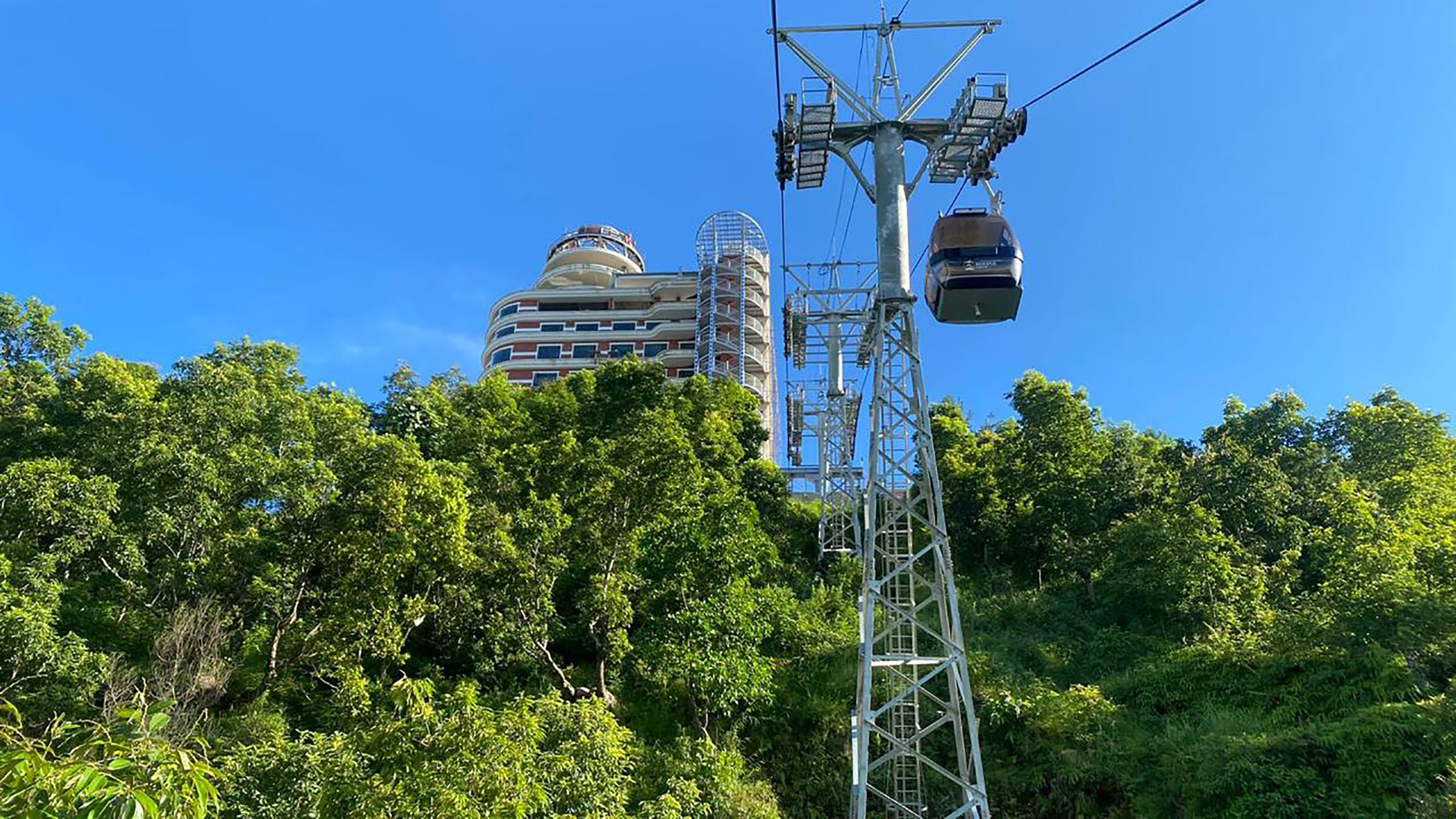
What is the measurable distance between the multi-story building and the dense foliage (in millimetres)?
31554

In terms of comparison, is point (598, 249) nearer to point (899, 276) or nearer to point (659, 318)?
point (659, 318)

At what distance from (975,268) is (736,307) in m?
41.6

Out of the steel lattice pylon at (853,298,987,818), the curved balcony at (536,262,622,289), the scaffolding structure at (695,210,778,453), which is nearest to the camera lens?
the steel lattice pylon at (853,298,987,818)

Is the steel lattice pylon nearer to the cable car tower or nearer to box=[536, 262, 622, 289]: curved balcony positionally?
the cable car tower

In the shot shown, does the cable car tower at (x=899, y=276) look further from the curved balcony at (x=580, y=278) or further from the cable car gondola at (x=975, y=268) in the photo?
the curved balcony at (x=580, y=278)

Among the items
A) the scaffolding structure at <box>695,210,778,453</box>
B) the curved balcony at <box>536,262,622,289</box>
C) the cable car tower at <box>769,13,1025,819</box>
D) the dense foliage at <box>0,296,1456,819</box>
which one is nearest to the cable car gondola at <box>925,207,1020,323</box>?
the cable car tower at <box>769,13,1025,819</box>

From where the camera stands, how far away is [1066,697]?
1349 centimetres

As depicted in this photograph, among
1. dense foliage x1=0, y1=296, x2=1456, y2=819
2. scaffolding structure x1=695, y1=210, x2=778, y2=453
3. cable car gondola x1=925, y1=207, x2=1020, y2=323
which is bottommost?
dense foliage x1=0, y1=296, x2=1456, y2=819

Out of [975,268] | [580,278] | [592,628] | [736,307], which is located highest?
[580,278]

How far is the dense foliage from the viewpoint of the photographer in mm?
9891

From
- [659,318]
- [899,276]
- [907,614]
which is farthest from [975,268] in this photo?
[659,318]

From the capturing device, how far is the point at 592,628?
13.4 meters

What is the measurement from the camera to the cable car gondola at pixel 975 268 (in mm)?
9320

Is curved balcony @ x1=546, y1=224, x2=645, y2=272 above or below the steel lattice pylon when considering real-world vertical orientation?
above
